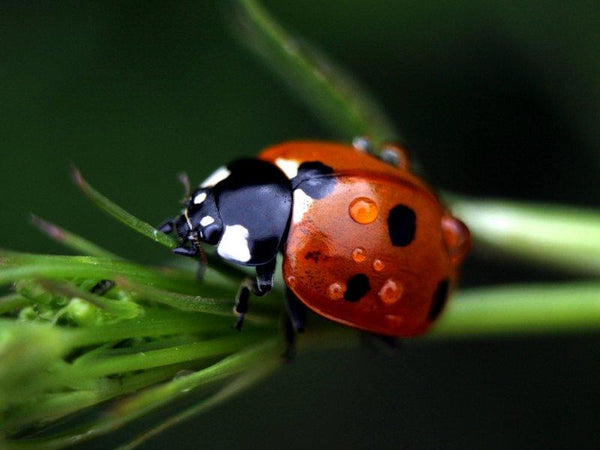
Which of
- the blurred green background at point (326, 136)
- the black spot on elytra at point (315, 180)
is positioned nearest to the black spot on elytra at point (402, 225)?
the black spot on elytra at point (315, 180)

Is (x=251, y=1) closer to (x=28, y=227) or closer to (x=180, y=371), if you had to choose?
(x=180, y=371)

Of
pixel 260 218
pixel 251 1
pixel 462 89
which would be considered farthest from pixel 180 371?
pixel 462 89

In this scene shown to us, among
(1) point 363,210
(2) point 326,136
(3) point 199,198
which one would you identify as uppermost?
(2) point 326,136

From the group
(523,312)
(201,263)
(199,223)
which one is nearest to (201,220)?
(199,223)

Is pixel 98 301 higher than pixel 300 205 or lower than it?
lower

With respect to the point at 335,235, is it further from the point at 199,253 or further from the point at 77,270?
the point at 77,270

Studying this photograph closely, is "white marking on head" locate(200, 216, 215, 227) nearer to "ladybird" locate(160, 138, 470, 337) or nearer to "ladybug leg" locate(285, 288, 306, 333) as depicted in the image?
"ladybird" locate(160, 138, 470, 337)

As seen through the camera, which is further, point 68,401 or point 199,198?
point 199,198
